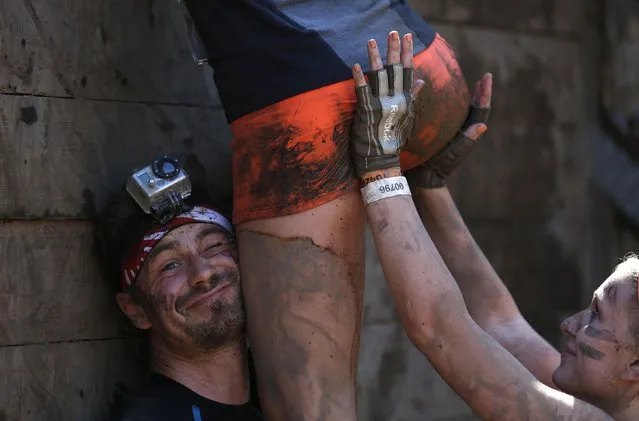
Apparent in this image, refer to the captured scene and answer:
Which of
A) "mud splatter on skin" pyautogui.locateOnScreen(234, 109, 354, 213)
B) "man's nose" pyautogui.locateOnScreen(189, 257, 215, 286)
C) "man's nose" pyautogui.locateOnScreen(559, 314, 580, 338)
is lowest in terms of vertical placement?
"man's nose" pyautogui.locateOnScreen(559, 314, 580, 338)

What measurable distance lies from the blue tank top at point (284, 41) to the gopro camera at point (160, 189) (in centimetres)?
30

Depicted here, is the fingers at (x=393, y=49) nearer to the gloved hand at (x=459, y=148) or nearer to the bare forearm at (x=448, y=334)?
the bare forearm at (x=448, y=334)

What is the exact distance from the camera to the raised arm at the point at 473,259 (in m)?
3.33

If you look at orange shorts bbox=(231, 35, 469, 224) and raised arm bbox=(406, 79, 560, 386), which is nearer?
orange shorts bbox=(231, 35, 469, 224)

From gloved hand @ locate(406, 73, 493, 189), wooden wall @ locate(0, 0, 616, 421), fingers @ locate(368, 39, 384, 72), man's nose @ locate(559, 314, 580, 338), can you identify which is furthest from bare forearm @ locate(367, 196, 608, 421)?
wooden wall @ locate(0, 0, 616, 421)

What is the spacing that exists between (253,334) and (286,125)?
61 cm

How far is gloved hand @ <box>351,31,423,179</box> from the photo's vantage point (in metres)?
2.80

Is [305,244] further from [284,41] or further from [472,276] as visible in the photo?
[472,276]

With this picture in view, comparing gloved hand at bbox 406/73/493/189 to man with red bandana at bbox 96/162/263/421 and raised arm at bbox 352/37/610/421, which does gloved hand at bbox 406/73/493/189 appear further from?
man with red bandana at bbox 96/162/263/421

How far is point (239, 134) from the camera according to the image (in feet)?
9.86

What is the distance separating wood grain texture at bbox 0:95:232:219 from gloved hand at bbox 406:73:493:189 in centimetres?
66

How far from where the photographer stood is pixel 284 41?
2.87 m

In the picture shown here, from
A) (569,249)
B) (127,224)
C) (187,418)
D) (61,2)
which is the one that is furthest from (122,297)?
(569,249)

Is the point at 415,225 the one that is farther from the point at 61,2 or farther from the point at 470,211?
the point at 470,211
